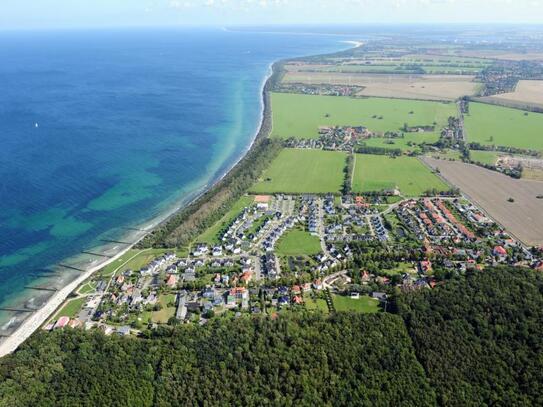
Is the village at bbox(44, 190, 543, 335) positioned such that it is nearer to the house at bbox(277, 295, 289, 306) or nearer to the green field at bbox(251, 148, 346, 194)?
the house at bbox(277, 295, 289, 306)

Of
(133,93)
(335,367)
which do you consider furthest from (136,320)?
(133,93)

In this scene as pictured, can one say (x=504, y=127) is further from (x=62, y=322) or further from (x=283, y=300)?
(x=62, y=322)

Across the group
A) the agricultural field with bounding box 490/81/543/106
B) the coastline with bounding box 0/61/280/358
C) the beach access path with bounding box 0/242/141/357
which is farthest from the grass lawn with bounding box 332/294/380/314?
the agricultural field with bounding box 490/81/543/106

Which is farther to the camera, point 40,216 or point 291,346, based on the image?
point 40,216

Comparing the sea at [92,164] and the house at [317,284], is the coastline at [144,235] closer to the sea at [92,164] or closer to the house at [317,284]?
the sea at [92,164]

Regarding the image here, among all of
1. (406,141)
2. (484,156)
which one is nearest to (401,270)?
(484,156)

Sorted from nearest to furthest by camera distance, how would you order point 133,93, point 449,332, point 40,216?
point 449,332 → point 40,216 → point 133,93

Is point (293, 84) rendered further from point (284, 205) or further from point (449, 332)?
point (449, 332)

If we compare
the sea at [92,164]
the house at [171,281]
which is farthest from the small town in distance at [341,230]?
the sea at [92,164]
